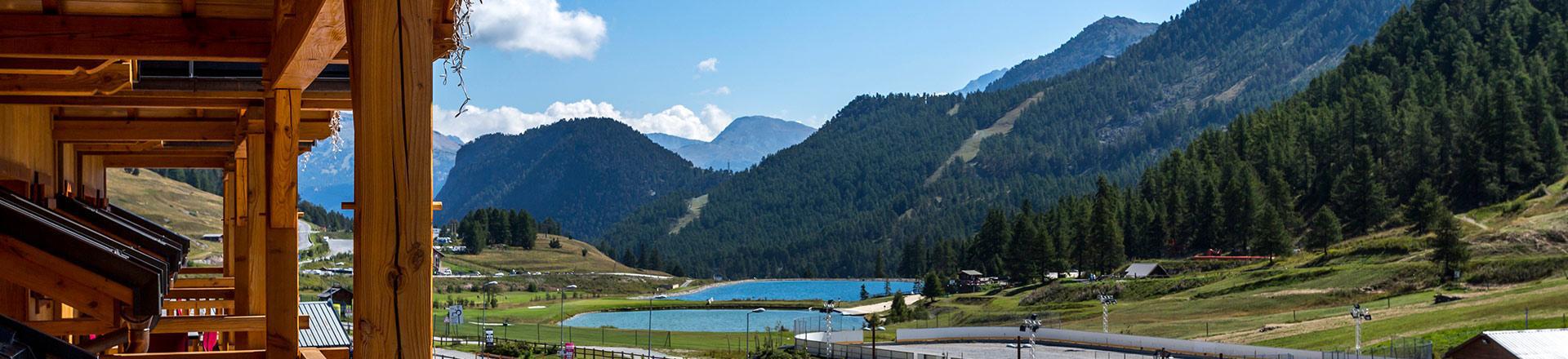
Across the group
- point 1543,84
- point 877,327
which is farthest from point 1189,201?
point 877,327

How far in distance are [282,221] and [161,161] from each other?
9999 mm

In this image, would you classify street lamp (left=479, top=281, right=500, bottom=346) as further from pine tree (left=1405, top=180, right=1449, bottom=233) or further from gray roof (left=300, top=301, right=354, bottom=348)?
pine tree (left=1405, top=180, right=1449, bottom=233)

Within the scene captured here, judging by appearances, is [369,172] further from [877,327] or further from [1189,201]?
[1189,201]

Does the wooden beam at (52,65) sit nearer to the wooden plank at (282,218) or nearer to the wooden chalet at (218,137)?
the wooden chalet at (218,137)

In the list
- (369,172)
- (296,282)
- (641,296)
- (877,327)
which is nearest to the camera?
(369,172)

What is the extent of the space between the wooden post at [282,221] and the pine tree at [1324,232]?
84144mm

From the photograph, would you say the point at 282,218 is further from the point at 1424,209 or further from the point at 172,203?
the point at 172,203

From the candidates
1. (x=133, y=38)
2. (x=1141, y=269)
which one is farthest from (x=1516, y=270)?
(x=133, y=38)

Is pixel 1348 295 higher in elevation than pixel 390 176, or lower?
lower

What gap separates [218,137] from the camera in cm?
1156

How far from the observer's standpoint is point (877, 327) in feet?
240

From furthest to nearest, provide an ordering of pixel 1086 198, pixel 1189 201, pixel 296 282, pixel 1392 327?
1. pixel 1086 198
2. pixel 1189 201
3. pixel 1392 327
4. pixel 296 282

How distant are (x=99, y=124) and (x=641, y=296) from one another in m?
132

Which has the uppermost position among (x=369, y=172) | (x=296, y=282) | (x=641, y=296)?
(x=369, y=172)
